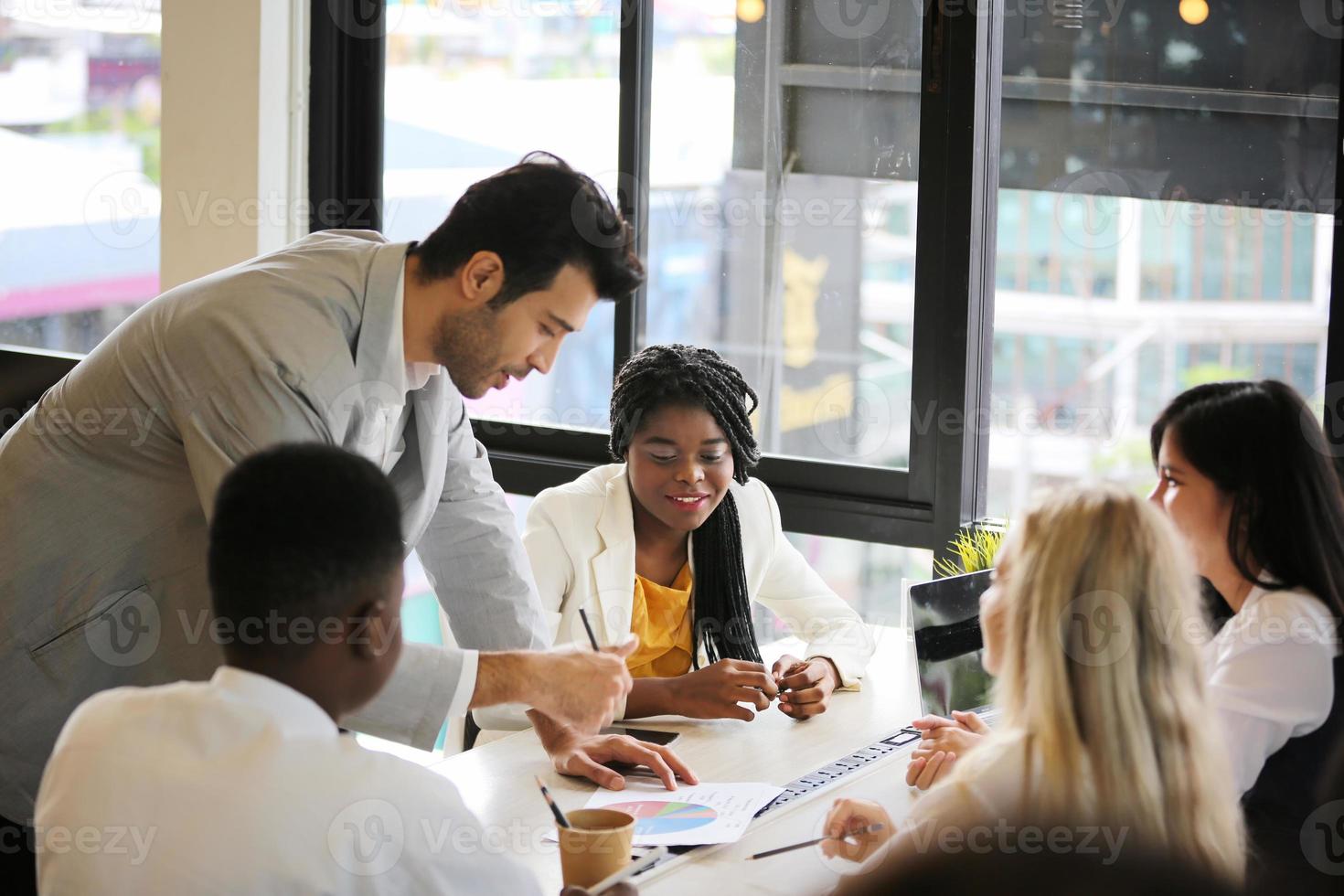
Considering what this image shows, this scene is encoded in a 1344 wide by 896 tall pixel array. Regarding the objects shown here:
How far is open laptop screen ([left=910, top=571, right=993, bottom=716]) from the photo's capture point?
1.98 metres

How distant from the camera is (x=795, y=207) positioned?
10.2 ft

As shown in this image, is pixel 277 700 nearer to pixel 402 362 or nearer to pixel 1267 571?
pixel 402 362

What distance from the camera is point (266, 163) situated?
3424mm

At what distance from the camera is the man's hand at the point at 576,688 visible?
5.29ft

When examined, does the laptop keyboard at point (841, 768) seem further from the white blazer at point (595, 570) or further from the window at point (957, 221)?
the window at point (957, 221)

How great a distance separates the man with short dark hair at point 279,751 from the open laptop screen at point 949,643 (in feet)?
2.83

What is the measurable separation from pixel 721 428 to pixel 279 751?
1375 millimetres

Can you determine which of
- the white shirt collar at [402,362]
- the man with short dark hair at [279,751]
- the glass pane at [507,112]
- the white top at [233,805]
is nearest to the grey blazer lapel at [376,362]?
the white shirt collar at [402,362]

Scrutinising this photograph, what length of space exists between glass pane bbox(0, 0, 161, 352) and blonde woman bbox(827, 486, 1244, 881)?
A: 3042mm

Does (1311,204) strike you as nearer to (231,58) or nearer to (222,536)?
(222,536)

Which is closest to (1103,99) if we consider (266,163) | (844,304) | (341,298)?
(844,304)

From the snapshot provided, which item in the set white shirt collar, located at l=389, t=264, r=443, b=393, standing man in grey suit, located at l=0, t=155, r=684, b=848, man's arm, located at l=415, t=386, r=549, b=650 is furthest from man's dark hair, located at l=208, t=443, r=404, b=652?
man's arm, located at l=415, t=386, r=549, b=650

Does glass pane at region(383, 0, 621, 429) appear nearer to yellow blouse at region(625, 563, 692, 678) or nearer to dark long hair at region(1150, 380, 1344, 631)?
yellow blouse at region(625, 563, 692, 678)

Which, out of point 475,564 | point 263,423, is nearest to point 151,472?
point 263,423
